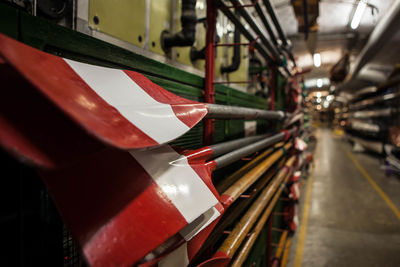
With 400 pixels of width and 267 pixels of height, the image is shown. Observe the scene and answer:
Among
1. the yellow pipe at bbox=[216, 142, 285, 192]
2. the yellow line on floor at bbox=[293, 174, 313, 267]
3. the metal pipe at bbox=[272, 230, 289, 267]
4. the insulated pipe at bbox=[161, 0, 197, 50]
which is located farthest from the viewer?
the yellow line on floor at bbox=[293, 174, 313, 267]

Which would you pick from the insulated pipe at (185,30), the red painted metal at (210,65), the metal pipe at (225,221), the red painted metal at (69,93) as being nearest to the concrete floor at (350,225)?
the metal pipe at (225,221)

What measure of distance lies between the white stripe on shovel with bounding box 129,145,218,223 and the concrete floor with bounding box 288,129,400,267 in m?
3.18

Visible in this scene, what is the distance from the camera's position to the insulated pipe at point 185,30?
196cm

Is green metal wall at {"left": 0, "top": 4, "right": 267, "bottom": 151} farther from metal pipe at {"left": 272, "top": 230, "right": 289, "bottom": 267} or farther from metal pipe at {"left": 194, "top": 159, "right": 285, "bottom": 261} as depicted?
metal pipe at {"left": 272, "top": 230, "right": 289, "bottom": 267}

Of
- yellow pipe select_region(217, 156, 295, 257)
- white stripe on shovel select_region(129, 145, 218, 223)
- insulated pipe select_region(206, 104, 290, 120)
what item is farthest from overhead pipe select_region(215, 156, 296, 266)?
insulated pipe select_region(206, 104, 290, 120)

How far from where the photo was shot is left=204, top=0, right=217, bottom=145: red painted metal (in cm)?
157

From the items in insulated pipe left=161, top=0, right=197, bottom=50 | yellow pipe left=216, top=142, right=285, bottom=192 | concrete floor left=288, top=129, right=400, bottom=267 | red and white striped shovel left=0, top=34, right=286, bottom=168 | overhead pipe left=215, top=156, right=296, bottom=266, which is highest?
insulated pipe left=161, top=0, right=197, bottom=50

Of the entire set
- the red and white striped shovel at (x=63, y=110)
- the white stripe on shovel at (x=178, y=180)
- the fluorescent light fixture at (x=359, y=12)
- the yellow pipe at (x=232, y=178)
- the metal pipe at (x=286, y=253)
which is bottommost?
the metal pipe at (x=286, y=253)

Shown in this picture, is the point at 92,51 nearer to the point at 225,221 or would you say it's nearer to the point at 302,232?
the point at 225,221

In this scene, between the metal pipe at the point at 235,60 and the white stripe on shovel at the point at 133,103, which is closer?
the white stripe on shovel at the point at 133,103

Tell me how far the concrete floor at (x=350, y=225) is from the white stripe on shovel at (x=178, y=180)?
3.18 m

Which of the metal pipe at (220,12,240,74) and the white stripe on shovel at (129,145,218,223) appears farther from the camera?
the metal pipe at (220,12,240,74)

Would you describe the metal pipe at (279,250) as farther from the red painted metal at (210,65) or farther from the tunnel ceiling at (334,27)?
the tunnel ceiling at (334,27)

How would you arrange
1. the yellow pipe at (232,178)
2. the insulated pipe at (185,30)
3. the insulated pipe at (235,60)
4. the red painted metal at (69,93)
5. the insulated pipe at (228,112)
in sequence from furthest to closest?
the insulated pipe at (235,60) < the insulated pipe at (185,30) < the yellow pipe at (232,178) < the insulated pipe at (228,112) < the red painted metal at (69,93)
